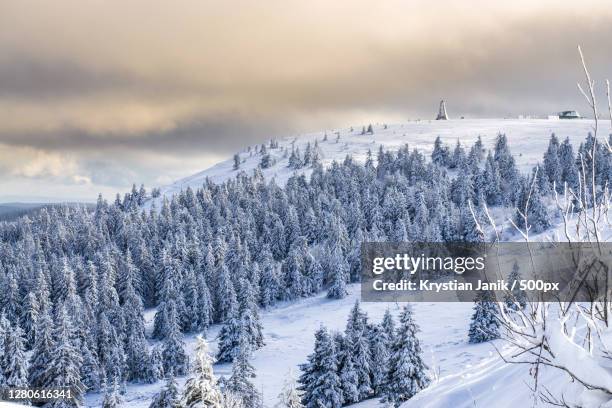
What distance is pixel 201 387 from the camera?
54.2ft

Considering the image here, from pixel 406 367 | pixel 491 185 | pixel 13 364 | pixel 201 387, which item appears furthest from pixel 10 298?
pixel 491 185

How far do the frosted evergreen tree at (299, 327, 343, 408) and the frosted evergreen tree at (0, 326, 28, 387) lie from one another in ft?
77.2

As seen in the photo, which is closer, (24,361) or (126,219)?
(24,361)

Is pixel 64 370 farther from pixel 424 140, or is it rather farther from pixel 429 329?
pixel 424 140

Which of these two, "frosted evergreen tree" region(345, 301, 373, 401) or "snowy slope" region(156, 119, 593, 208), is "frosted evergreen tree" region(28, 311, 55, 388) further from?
"snowy slope" region(156, 119, 593, 208)

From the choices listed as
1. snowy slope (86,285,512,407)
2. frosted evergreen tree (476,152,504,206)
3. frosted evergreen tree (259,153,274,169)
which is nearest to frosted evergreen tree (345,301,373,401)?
snowy slope (86,285,512,407)

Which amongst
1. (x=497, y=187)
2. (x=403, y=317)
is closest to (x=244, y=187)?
(x=497, y=187)

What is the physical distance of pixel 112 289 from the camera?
73.8 meters

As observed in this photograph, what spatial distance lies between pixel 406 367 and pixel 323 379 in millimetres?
9583

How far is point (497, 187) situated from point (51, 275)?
87624 mm

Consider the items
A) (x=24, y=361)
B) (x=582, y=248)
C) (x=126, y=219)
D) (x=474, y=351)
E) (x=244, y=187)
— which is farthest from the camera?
(x=244, y=187)

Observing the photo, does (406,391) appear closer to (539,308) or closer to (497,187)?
(539,308)

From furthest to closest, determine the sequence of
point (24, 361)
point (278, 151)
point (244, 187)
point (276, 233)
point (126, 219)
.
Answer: point (278, 151) < point (244, 187) < point (126, 219) < point (276, 233) < point (24, 361)

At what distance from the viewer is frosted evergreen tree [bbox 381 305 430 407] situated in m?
30.6
